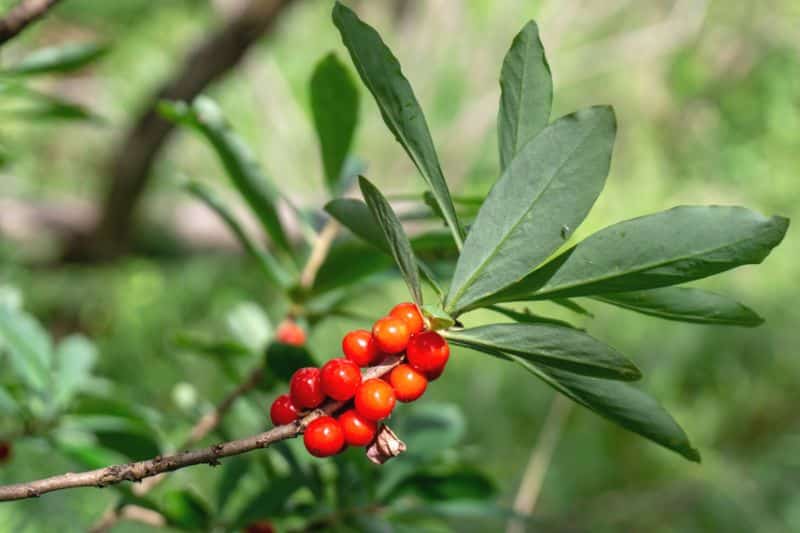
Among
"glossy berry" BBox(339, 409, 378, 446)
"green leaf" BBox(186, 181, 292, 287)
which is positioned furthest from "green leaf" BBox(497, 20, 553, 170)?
"green leaf" BBox(186, 181, 292, 287)

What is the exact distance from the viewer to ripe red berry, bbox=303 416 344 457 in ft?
0.91

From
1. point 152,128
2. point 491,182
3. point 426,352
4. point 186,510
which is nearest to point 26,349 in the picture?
point 186,510

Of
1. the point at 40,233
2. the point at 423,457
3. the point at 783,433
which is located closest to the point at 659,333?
the point at 783,433

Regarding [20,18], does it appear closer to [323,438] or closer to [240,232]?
[240,232]

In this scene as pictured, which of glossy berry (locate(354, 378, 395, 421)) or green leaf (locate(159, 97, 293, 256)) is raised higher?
green leaf (locate(159, 97, 293, 256))

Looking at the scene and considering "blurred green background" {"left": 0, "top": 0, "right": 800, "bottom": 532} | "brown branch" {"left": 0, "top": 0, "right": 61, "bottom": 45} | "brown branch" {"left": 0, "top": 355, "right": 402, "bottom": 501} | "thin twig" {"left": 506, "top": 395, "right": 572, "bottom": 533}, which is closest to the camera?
"brown branch" {"left": 0, "top": 355, "right": 402, "bottom": 501}

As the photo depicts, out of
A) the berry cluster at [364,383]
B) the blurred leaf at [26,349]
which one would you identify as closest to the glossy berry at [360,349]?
the berry cluster at [364,383]

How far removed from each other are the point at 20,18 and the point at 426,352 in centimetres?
31

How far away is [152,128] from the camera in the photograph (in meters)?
1.61

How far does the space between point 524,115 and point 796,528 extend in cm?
123

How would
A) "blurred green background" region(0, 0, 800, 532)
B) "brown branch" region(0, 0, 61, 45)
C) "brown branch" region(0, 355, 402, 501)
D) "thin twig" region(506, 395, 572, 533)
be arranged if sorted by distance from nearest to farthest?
"brown branch" region(0, 355, 402, 501), "brown branch" region(0, 0, 61, 45), "thin twig" region(506, 395, 572, 533), "blurred green background" region(0, 0, 800, 532)

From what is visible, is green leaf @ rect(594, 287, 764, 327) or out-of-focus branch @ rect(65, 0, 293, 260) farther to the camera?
out-of-focus branch @ rect(65, 0, 293, 260)

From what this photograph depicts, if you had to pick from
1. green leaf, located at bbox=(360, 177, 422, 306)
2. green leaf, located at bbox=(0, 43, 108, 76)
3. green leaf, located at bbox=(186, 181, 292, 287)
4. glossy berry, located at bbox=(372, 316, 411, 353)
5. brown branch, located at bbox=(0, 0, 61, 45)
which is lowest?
glossy berry, located at bbox=(372, 316, 411, 353)

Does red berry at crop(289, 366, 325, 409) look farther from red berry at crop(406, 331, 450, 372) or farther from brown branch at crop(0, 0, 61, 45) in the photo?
brown branch at crop(0, 0, 61, 45)
